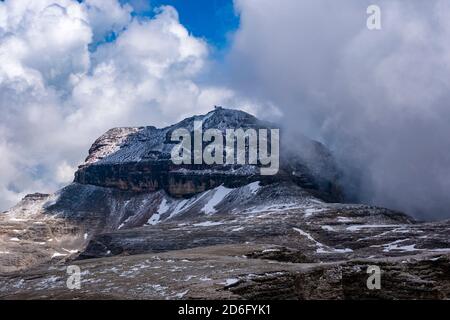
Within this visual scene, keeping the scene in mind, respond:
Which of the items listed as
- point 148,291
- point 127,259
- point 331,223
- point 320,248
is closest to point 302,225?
point 331,223

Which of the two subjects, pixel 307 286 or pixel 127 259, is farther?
pixel 127 259

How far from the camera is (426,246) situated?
5335 inches

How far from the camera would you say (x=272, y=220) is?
186m

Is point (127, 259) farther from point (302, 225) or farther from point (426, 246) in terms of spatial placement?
point (302, 225)

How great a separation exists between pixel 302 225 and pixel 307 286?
124633 millimetres

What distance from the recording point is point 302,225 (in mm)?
175625

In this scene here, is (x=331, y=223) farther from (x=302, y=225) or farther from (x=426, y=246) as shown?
(x=426, y=246)
